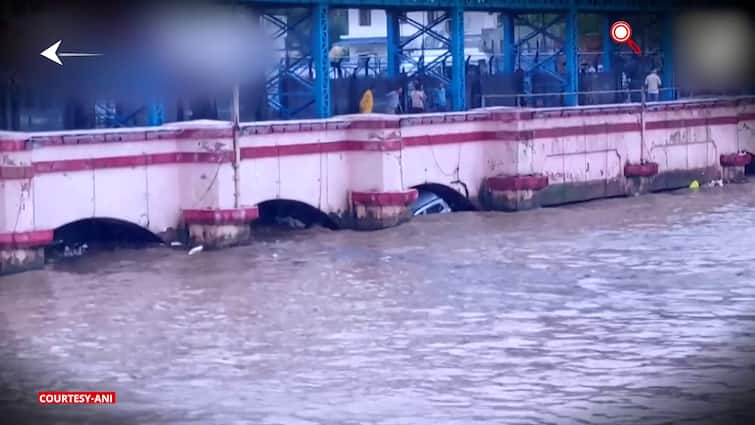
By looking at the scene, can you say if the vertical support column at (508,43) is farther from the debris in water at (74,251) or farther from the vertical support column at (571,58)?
the debris in water at (74,251)

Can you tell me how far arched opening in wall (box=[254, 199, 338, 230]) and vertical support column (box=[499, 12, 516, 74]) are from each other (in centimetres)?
1746

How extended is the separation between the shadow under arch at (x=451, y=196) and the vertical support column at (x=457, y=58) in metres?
10.2

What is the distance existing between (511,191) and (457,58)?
10.7 meters


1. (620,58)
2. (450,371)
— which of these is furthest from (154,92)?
(620,58)

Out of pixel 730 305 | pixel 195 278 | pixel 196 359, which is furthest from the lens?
pixel 195 278

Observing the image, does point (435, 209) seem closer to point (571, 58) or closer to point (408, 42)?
point (408, 42)

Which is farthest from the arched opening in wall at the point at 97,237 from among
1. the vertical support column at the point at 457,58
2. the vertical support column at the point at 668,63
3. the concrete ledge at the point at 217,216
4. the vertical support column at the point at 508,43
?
the vertical support column at the point at 508,43

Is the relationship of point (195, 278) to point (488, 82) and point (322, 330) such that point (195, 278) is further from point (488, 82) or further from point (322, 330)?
point (488, 82)

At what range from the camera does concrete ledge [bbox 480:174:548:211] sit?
2261 centimetres

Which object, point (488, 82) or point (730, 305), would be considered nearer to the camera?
point (730, 305)

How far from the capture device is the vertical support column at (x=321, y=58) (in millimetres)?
28906

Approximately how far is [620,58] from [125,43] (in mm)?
20767

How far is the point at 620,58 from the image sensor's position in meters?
41.6

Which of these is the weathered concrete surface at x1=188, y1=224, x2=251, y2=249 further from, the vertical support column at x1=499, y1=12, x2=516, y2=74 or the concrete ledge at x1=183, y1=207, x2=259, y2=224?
the vertical support column at x1=499, y1=12, x2=516, y2=74
